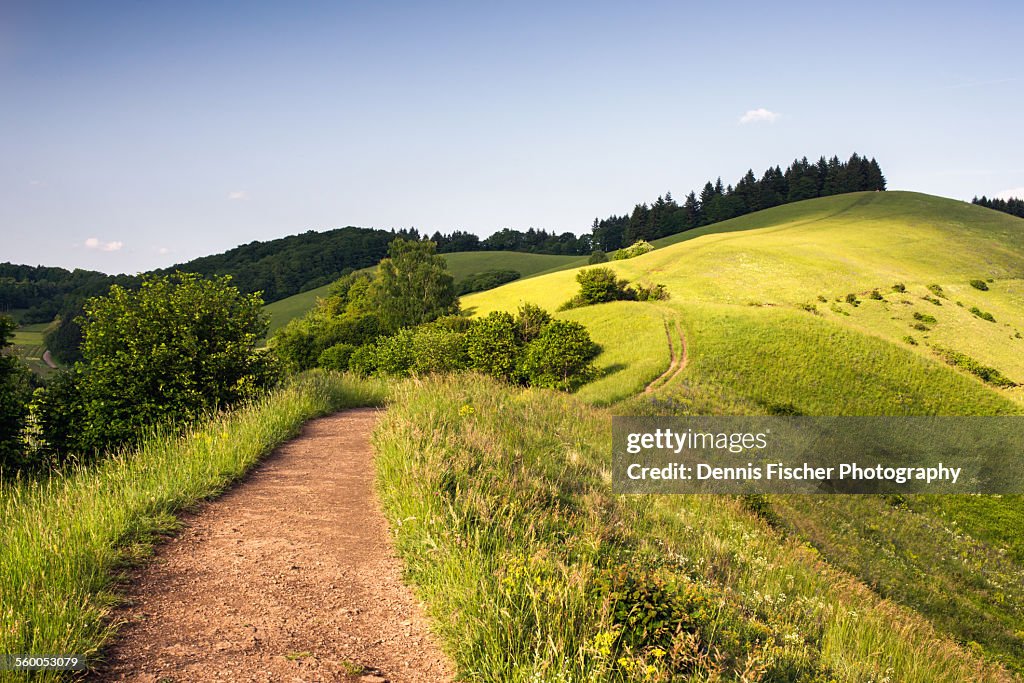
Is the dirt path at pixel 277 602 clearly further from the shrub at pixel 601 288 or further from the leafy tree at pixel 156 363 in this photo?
the shrub at pixel 601 288

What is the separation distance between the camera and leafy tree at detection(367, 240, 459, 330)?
72875 mm

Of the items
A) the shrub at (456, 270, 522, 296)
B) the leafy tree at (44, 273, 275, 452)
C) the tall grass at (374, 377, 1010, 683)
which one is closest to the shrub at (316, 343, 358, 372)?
the leafy tree at (44, 273, 275, 452)

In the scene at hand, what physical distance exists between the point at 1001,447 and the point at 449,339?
1329 inches

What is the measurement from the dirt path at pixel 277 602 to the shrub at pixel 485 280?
9073cm

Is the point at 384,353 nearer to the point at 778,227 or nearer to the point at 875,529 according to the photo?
the point at 875,529

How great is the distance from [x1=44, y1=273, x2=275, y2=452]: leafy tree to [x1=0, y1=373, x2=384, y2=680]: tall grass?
18.3 ft

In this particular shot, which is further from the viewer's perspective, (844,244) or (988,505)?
(844,244)

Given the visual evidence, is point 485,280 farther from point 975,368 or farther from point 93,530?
point 93,530

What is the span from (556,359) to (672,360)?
12853mm

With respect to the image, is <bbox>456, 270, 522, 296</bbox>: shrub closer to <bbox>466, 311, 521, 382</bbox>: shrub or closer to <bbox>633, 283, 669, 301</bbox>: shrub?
<bbox>633, 283, 669, 301</bbox>: shrub

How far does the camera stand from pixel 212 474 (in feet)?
29.5

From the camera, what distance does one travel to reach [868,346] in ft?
145

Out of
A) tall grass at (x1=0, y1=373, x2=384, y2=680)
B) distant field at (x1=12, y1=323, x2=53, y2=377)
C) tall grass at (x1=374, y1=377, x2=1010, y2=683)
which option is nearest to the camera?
tall grass at (x1=0, y1=373, x2=384, y2=680)

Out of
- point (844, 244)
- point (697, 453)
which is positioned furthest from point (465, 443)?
point (844, 244)
